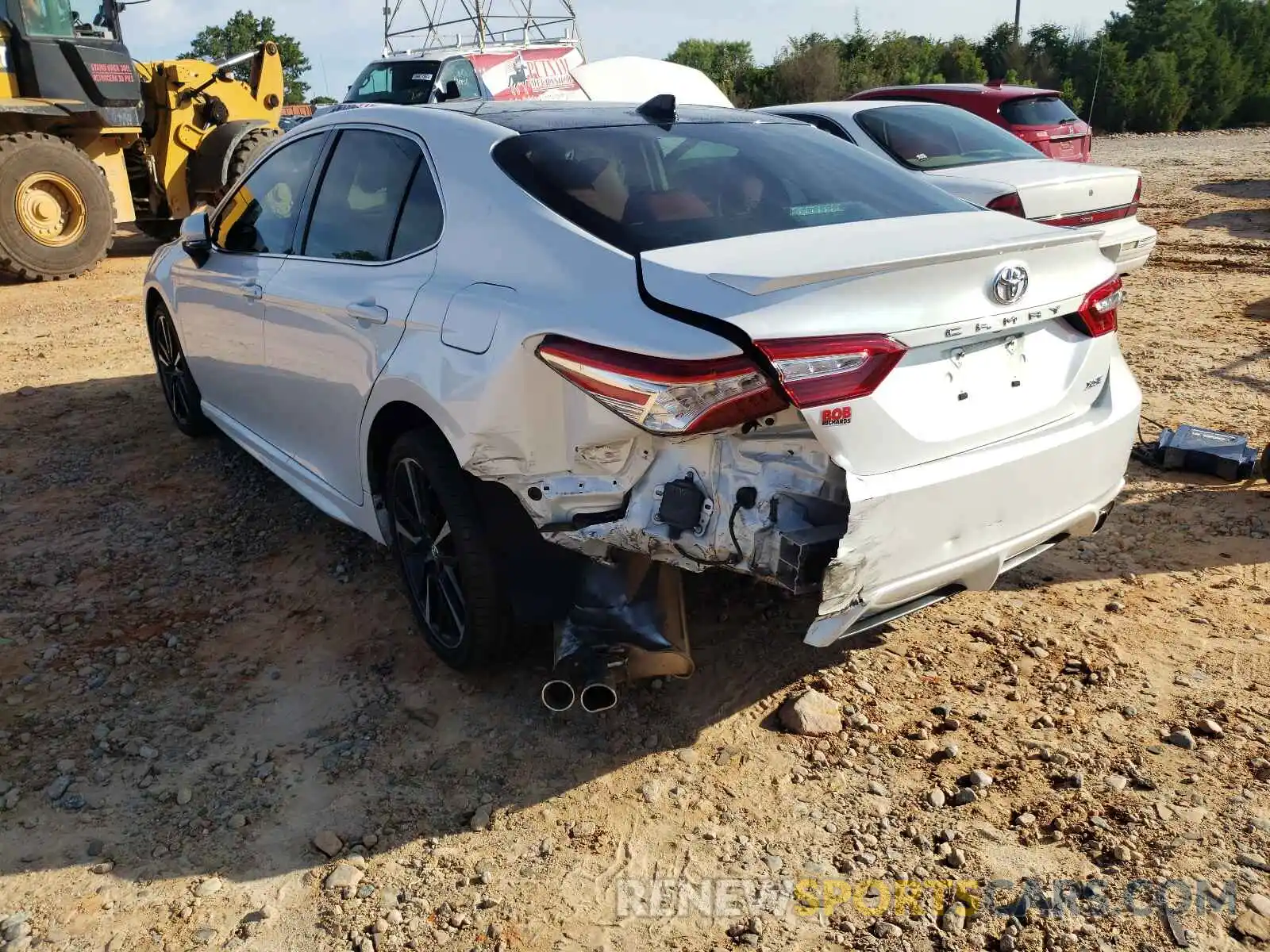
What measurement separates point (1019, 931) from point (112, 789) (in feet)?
7.97

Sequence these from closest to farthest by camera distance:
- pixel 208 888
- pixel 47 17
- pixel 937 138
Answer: pixel 208 888, pixel 937 138, pixel 47 17

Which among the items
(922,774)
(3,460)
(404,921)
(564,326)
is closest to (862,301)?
(564,326)

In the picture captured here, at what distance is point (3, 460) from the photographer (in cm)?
564

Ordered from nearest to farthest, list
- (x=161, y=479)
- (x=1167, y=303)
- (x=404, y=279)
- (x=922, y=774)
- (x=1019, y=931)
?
(x=1019, y=931)
(x=922, y=774)
(x=404, y=279)
(x=161, y=479)
(x=1167, y=303)

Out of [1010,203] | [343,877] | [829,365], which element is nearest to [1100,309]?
[829,365]

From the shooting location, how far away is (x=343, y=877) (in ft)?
8.56

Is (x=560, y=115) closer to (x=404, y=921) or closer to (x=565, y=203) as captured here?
(x=565, y=203)

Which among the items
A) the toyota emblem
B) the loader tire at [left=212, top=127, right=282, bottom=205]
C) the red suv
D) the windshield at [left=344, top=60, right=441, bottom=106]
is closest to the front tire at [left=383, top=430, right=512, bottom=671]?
the toyota emblem

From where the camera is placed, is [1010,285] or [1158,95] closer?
[1010,285]

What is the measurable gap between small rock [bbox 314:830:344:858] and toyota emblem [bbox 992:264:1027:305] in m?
2.21

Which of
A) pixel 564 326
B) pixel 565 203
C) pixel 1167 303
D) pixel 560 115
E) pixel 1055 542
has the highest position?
pixel 560 115

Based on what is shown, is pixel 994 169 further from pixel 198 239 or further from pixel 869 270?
pixel 869 270

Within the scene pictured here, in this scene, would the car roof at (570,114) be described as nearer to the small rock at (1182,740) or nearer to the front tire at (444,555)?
the front tire at (444,555)

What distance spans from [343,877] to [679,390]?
4.82ft
